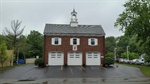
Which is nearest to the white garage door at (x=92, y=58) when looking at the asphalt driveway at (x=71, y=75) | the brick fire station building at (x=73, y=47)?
the brick fire station building at (x=73, y=47)

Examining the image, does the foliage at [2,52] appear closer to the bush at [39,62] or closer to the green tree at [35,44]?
the bush at [39,62]

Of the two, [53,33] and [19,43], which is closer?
[53,33]

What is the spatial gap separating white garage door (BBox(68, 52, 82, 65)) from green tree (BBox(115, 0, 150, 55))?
7962mm

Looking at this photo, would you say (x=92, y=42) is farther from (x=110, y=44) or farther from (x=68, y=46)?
(x=110, y=44)

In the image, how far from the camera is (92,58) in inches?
1593

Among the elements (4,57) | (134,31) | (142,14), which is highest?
(142,14)

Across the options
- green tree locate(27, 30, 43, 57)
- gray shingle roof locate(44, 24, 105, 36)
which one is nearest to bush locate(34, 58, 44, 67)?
gray shingle roof locate(44, 24, 105, 36)

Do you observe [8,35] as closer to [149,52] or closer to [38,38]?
[38,38]

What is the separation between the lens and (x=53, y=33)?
4034 centimetres

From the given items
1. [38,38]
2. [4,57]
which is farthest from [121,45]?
[4,57]

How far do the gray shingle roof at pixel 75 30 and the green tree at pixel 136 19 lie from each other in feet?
15.6

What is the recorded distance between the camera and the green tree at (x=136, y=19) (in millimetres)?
35094

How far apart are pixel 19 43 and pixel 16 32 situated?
2.59m

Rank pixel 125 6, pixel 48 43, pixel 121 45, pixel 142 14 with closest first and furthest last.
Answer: pixel 142 14 < pixel 125 6 < pixel 48 43 < pixel 121 45
